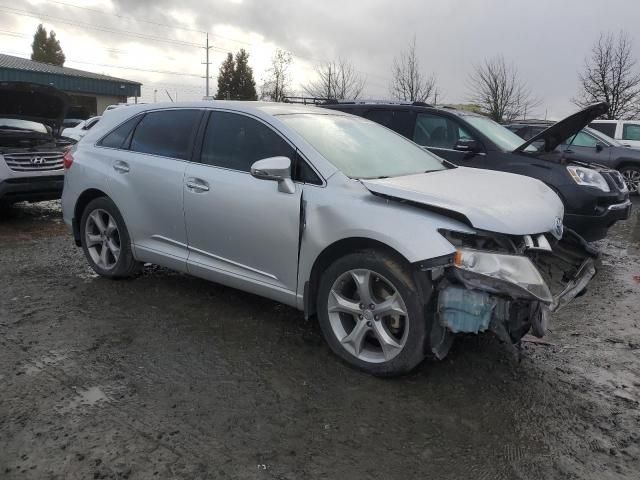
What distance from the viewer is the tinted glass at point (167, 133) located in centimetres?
430

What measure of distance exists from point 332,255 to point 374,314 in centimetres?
46

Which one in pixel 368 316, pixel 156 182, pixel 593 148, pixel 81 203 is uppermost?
pixel 593 148

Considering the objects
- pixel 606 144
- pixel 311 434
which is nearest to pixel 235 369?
pixel 311 434

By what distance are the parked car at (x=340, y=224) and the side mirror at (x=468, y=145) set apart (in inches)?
89.6

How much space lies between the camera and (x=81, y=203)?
5.07 metres

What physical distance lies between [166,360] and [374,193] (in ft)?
5.52

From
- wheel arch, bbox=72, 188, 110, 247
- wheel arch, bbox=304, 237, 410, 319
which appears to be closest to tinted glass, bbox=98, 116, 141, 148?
wheel arch, bbox=72, 188, 110, 247

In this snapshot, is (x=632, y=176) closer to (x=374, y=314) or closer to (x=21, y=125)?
(x=374, y=314)

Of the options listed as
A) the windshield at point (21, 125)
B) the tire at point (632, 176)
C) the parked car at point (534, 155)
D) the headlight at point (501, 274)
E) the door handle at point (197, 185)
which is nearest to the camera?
the headlight at point (501, 274)

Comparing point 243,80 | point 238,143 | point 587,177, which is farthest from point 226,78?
point 238,143

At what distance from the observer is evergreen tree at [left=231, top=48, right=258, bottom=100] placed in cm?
4844

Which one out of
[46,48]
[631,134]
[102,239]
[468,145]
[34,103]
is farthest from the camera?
[46,48]

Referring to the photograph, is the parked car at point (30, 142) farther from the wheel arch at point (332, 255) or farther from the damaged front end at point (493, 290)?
the damaged front end at point (493, 290)

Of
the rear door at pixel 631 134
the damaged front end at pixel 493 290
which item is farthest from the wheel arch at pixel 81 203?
the rear door at pixel 631 134
